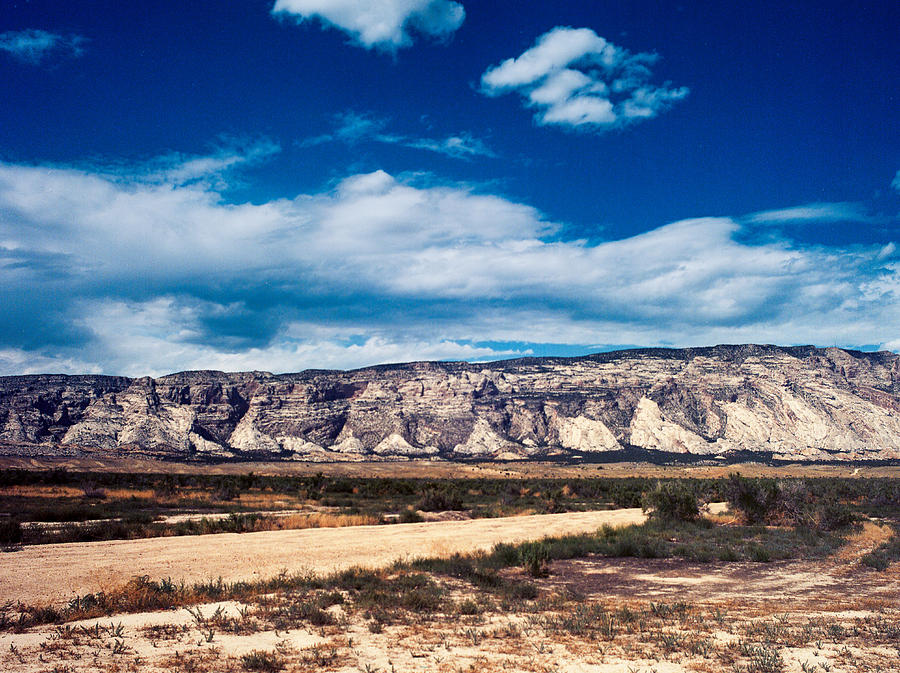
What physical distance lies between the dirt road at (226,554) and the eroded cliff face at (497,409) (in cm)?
10701

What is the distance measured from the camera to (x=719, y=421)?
138375 millimetres

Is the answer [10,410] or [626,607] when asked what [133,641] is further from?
[10,410]

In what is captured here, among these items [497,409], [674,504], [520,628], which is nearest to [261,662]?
[520,628]

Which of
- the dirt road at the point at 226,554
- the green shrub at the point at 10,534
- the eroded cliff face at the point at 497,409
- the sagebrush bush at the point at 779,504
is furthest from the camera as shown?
the eroded cliff face at the point at 497,409

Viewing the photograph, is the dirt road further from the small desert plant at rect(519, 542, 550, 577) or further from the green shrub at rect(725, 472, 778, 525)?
the green shrub at rect(725, 472, 778, 525)

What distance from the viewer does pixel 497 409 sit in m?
153

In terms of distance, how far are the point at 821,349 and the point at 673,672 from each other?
192687mm

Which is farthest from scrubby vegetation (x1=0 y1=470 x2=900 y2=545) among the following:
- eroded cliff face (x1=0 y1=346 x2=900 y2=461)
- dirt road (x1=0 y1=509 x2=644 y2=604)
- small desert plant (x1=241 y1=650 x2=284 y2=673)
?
eroded cliff face (x1=0 y1=346 x2=900 y2=461)

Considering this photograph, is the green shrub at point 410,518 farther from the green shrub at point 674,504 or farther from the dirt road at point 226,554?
the green shrub at point 674,504

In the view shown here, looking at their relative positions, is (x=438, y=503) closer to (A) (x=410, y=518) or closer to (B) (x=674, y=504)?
(A) (x=410, y=518)

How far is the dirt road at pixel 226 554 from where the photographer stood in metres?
11.8

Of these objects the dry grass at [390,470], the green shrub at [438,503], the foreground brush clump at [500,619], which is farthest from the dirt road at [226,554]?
the dry grass at [390,470]

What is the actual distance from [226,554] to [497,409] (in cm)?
13957

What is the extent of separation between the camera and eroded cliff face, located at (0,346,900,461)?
436ft
